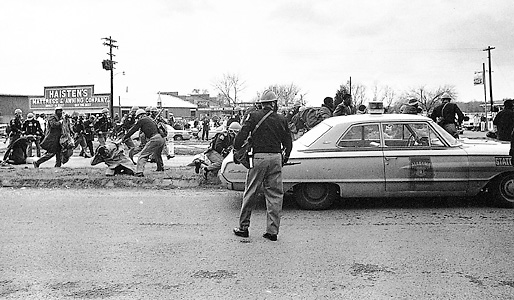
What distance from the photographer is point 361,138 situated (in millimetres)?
8359

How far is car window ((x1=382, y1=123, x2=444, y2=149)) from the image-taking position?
828 centimetres

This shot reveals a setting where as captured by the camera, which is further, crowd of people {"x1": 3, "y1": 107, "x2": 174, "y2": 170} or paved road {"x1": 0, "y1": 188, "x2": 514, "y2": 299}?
crowd of people {"x1": 3, "y1": 107, "x2": 174, "y2": 170}

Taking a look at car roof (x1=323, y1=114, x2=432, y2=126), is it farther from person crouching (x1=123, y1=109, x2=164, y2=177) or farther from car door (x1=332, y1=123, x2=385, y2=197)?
person crouching (x1=123, y1=109, x2=164, y2=177)

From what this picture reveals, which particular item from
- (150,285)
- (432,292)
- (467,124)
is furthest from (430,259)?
(467,124)

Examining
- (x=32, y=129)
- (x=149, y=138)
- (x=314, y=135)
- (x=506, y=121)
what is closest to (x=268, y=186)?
(x=314, y=135)

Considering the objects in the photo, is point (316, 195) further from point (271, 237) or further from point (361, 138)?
point (271, 237)

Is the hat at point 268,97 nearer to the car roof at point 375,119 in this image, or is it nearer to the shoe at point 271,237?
the shoe at point 271,237

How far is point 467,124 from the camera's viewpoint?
215 feet

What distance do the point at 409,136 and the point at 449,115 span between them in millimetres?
3258

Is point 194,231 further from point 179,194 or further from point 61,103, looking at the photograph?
point 61,103

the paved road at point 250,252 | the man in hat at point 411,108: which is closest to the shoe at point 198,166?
the paved road at point 250,252

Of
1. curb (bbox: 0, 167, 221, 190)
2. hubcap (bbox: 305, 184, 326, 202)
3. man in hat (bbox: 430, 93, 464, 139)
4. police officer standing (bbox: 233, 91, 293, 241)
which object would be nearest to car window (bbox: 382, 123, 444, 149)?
hubcap (bbox: 305, 184, 326, 202)

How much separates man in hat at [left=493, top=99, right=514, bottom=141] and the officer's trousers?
22.3 feet

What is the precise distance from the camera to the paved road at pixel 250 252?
4855 mm
